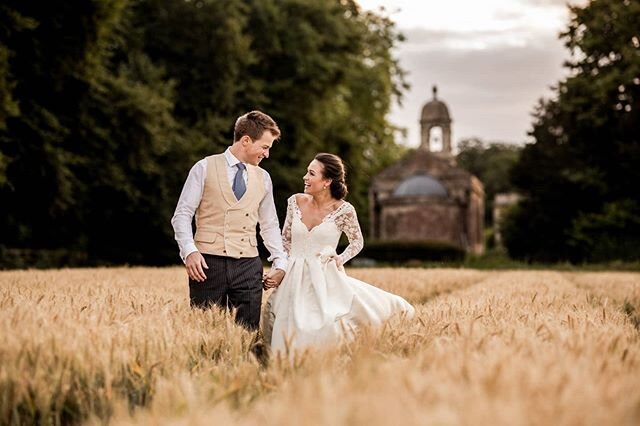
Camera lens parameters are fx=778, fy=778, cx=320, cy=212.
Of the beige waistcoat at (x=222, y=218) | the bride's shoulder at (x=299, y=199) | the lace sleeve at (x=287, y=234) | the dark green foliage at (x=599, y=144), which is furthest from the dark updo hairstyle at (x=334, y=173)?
the dark green foliage at (x=599, y=144)

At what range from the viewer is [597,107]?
31.2m

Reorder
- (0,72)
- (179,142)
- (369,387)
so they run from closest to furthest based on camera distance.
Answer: (369,387) < (0,72) < (179,142)

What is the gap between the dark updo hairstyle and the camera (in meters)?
7.13

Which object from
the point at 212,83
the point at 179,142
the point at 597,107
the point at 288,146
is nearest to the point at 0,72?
the point at 179,142

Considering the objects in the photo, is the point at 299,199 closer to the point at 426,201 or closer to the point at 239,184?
the point at 239,184

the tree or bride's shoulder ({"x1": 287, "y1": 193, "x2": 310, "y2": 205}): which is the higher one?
the tree

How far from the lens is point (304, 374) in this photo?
345 cm

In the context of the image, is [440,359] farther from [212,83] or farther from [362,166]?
[362,166]

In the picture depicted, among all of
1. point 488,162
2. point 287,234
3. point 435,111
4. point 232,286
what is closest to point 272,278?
point 232,286

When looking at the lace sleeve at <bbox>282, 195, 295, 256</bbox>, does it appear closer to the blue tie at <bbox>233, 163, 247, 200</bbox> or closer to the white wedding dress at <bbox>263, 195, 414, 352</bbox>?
the white wedding dress at <bbox>263, 195, 414, 352</bbox>

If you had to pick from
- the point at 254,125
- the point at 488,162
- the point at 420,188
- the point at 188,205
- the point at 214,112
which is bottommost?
the point at 188,205

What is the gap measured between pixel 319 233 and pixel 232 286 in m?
1.12

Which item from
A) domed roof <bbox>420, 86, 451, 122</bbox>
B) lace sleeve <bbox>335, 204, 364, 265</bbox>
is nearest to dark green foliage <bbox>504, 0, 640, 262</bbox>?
lace sleeve <bbox>335, 204, 364, 265</bbox>

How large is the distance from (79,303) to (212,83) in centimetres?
2314
